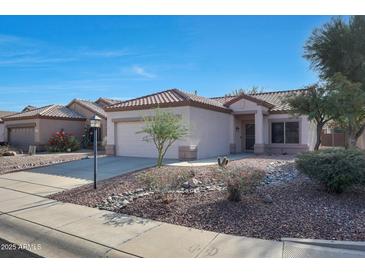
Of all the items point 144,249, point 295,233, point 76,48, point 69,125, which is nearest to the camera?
point 144,249

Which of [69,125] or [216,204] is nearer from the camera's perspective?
[216,204]

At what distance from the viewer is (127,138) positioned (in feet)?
59.0

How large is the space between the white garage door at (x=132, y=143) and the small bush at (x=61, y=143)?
26.3 feet

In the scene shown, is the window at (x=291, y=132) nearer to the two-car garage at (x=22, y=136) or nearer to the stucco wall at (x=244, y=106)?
the stucco wall at (x=244, y=106)

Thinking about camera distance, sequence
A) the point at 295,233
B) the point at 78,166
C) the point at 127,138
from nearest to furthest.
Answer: the point at 295,233, the point at 78,166, the point at 127,138

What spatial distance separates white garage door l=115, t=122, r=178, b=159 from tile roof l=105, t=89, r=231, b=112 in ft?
3.46

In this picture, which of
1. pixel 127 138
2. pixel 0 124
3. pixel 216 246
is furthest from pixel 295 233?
pixel 0 124

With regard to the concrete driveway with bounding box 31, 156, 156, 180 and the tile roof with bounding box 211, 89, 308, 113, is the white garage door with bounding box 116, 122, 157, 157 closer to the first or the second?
the concrete driveway with bounding box 31, 156, 156, 180

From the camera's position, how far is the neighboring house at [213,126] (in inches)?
628

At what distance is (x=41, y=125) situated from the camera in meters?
25.2

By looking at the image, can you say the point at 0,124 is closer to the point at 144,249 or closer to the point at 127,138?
the point at 127,138

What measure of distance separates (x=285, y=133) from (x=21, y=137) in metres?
22.9

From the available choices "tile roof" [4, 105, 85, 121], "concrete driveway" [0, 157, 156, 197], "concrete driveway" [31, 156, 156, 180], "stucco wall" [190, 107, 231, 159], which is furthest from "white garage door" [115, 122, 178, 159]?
"tile roof" [4, 105, 85, 121]

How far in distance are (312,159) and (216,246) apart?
396 cm
